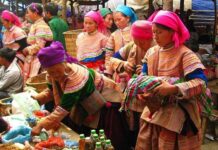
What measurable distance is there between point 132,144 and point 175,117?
1.15 meters

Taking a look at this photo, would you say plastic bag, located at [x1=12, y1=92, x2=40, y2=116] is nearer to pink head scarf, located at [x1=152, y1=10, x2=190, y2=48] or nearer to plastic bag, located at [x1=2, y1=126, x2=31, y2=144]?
plastic bag, located at [x1=2, y1=126, x2=31, y2=144]

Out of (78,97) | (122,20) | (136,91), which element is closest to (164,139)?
(136,91)

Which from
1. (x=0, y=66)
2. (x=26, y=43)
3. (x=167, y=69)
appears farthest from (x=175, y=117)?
(x=26, y=43)

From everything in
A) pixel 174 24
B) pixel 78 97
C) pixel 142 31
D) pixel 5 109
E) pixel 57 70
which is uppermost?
pixel 174 24

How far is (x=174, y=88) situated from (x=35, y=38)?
12.5 feet

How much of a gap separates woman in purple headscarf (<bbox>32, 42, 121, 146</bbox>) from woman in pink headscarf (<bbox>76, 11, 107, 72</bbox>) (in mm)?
1379

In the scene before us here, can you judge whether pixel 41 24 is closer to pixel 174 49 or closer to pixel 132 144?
pixel 132 144

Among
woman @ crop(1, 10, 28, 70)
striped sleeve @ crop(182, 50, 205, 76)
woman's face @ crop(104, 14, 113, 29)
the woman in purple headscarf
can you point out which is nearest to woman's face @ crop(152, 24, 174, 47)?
striped sleeve @ crop(182, 50, 205, 76)

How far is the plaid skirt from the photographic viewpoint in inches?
110

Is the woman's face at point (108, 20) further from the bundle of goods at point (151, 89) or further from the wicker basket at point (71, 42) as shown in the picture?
the bundle of goods at point (151, 89)

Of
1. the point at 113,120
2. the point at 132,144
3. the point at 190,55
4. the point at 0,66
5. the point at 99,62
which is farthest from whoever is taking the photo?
the point at 0,66

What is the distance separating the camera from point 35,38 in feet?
19.5

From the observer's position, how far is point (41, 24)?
5973 millimetres

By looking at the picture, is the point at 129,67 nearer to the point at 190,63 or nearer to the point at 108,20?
the point at 190,63
